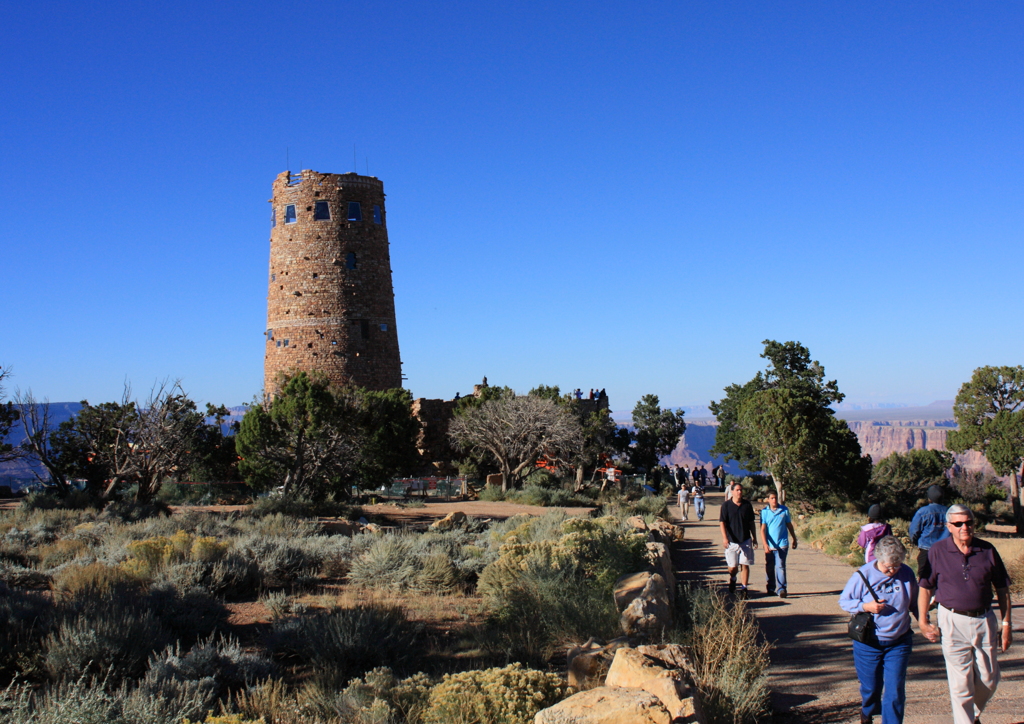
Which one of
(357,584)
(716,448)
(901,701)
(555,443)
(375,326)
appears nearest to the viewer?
(901,701)

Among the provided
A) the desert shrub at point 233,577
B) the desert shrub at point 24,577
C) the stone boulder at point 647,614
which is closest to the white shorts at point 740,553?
the stone boulder at point 647,614

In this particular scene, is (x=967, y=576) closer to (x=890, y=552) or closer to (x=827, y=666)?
(x=890, y=552)

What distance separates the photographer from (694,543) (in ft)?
55.1

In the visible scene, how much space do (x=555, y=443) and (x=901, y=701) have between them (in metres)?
25.3

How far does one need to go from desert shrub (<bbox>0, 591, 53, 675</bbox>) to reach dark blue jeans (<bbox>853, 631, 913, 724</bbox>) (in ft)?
19.5

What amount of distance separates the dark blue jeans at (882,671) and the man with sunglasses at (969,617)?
240mm

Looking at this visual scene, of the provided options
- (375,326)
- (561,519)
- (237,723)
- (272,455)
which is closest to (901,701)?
(237,723)

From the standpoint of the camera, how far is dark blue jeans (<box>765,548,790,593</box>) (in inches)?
380

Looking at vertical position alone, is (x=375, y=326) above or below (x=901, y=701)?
above

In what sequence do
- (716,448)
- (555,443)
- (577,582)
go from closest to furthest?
(577,582)
(555,443)
(716,448)

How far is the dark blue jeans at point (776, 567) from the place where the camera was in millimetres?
9656

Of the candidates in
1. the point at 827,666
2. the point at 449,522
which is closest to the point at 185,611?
the point at 827,666

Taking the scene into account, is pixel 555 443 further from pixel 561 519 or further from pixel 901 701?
pixel 901 701

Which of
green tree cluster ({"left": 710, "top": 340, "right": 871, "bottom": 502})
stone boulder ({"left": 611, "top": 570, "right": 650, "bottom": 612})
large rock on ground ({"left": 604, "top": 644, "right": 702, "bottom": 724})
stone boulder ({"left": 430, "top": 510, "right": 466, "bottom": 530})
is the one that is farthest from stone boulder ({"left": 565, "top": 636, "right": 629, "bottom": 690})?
green tree cluster ({"left": 710, "top": 340, "right": 871, "bottom": 502})
